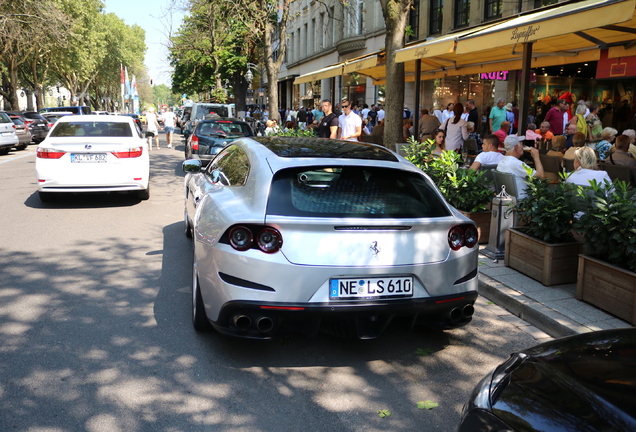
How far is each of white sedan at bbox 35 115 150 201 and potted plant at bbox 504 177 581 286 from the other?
22.2 ft

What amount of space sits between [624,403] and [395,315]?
2102 millimetres

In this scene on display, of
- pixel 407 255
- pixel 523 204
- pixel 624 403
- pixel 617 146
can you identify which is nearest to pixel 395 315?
pixel 407 255

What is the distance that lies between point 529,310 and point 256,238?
2.73 m

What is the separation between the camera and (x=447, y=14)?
24.2 metres

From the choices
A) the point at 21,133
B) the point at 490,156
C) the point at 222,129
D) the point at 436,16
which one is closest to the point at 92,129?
the point at 222,129

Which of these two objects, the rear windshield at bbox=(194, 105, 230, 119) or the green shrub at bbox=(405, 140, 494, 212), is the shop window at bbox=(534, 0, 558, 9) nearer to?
the green shrub at bbox=(405, 140, 494, 212)

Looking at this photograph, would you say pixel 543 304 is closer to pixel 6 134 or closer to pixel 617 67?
pixel 617 67

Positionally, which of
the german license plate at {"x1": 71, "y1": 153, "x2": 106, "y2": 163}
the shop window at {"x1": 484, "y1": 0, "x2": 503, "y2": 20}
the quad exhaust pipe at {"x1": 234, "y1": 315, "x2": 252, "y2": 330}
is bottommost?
the quad exhaust pipe at {"x1": 234, "y1": 315, "x2": 252, "y2": 330}

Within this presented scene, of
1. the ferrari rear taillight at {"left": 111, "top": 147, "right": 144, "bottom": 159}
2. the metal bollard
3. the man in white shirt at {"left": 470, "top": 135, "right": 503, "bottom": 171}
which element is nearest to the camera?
the metal bollard

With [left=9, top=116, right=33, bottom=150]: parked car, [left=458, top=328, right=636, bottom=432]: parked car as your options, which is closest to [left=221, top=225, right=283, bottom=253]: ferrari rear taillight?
[left=458, top=328, right=636, bottom=432]: parked car

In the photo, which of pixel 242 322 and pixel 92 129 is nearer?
pixel 242 322

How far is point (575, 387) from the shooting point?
2.06m

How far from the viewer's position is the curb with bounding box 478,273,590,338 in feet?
15.6

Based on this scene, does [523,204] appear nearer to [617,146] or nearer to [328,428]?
[617,146]
